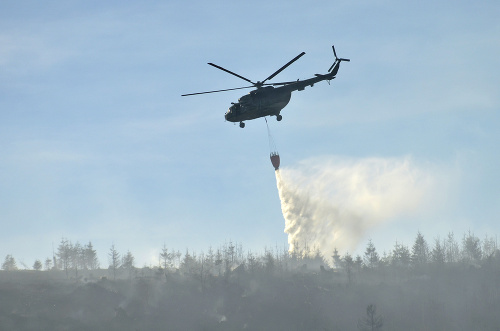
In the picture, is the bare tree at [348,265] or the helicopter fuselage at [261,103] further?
the bare tree at [348,265]

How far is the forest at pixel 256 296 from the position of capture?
15612 centimetres

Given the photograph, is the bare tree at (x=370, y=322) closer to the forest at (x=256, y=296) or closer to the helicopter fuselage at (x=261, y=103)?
the forest at (x=256, y=296)

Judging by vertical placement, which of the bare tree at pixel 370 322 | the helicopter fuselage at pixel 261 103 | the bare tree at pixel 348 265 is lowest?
the bare tree at pixel 370 322

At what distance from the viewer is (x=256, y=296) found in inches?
6880

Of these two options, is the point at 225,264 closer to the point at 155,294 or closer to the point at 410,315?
the point at 155,294

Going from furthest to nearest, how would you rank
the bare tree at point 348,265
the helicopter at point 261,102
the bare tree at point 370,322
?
1. the bare tree at point 348,265
2. the bare tree at point 370,322
3. the helicopter at point 261,102

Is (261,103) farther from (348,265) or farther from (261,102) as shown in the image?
(348,265)

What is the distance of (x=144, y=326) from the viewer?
510 feet

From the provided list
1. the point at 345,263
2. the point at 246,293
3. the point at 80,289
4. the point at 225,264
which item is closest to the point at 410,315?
the point at 345,263

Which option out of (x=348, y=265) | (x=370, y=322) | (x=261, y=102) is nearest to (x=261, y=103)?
(x=261, y=102)

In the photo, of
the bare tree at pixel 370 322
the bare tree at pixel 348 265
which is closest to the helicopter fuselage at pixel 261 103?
the bare tree at pixel 370 322

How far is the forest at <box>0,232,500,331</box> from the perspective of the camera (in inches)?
6147

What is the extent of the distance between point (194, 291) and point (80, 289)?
3031cm

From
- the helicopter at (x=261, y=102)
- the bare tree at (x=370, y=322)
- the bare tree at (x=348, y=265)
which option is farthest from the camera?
the bare tree at (x=348, y=265)
